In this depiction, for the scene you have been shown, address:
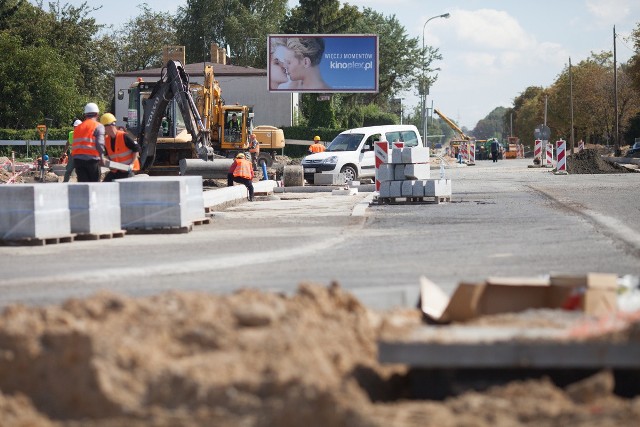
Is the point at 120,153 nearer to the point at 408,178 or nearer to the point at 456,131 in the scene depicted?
the point at 408,178

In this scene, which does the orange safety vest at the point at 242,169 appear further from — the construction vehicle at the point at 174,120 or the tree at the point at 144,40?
the tree at the point at 144,40

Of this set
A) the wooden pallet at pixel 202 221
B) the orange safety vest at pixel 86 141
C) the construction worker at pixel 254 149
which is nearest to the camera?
the orange safety vest at pixel 86 141

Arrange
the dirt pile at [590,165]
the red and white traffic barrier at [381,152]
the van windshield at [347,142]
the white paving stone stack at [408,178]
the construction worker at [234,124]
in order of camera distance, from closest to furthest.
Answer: the white paving stone stack at [408,178] < the red and white traffic barrier at [381,152] < the van windshield at [347,142] < the construction worker at [234,124] < the dirt pile at [590,165]

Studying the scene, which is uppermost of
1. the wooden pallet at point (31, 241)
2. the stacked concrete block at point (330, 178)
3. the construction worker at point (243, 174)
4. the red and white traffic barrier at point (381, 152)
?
the red and white traffic barrier at point (381, 152)

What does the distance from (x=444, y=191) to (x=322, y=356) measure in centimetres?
1997

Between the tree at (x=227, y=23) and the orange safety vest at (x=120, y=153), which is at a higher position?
the tree at (x=227, y=23)

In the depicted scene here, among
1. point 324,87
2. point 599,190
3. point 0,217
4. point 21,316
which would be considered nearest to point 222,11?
point 324,87

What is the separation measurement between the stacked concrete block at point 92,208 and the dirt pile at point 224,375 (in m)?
9.21

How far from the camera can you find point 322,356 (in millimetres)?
6203

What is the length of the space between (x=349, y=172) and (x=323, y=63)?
27068mm

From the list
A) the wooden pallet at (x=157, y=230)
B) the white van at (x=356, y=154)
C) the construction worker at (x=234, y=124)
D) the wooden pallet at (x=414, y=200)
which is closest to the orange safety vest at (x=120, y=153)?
the wooden pallet at (x=157, y=230)

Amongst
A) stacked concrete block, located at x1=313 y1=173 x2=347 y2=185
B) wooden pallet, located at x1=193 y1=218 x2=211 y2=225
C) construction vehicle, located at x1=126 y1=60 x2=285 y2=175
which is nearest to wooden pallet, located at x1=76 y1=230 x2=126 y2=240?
wooden pallet, located at x1=193 y1=218 x2=211 y2=225

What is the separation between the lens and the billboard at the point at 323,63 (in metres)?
62.4

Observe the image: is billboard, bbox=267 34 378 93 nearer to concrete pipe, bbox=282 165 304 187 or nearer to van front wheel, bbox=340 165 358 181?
van front wheel, bbox=340 165 358 181
